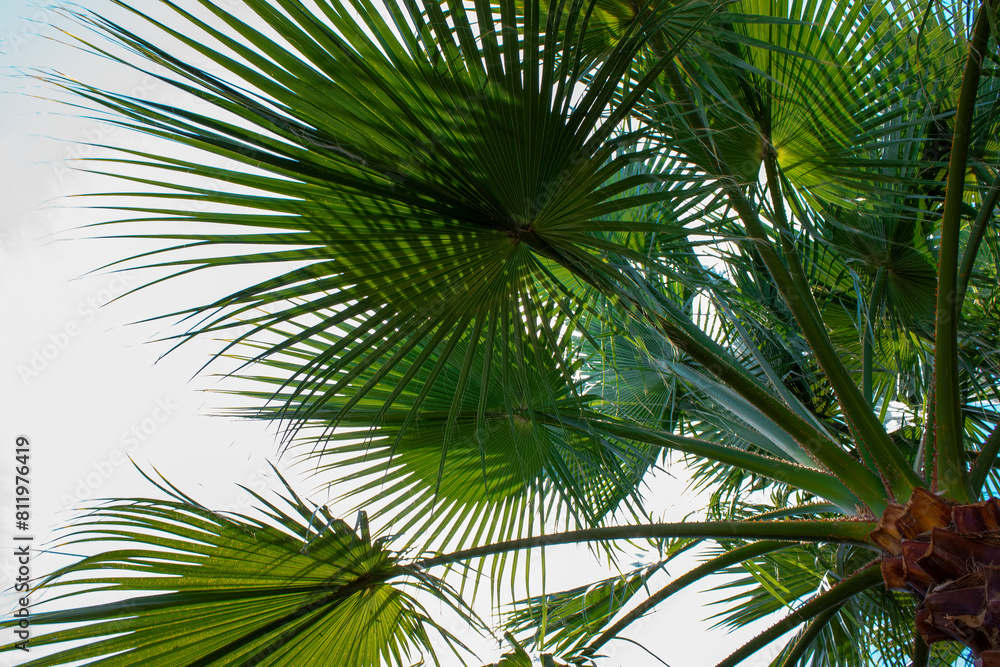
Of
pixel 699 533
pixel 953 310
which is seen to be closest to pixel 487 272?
pixel 699 533

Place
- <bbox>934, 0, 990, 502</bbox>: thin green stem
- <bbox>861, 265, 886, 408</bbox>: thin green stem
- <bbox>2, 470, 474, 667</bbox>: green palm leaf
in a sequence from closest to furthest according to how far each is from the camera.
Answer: <bbox>2, 470, 474, 667</bbox>: green palm leaf < <bbox>934, 0, 990, 502</bbox>: thin green stem < <bbox>861, 265, 886, 408</bbox>: thin green stem

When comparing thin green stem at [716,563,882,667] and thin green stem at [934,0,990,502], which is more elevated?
thin green stem at [934,0,990,502]

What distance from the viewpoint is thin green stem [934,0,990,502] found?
127 centimetres

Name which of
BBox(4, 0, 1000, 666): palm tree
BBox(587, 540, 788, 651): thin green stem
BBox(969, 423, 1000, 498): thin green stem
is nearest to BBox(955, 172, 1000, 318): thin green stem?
BBox(4, 0, 1000, 666): palm tree

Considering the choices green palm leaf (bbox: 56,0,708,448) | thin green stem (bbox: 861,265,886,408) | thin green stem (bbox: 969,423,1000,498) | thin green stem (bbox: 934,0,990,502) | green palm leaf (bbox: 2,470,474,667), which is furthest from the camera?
thin green stem (bbox: 861,265,886,408)

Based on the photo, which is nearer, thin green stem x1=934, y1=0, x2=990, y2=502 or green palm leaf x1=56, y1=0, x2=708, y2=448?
green palm leaf x1=56, y1=0, x2=708, y2=448

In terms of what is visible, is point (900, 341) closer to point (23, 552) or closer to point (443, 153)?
point (443, 153)

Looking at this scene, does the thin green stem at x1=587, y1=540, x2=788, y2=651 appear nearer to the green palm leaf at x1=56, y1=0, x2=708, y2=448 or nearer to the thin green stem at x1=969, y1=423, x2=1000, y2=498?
the thin green stem at x1=969, y1=423, x2=1000, y2=498

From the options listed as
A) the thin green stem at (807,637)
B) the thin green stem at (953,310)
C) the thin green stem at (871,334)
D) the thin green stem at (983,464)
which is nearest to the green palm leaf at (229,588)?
the thin green stem at (807,637)

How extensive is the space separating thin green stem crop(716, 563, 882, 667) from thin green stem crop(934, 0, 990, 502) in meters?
0.25

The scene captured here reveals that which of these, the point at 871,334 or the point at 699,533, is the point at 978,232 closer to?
the point at 871,334

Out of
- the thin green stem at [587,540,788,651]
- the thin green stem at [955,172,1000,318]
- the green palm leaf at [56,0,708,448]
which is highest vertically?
the green palm leaf at [56,0,708,448]

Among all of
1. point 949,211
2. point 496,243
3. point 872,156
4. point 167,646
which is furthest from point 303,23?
point 872,156

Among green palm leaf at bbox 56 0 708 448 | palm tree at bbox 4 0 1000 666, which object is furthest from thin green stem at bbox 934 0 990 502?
green palm leaf at bbox 56 0 708 448
